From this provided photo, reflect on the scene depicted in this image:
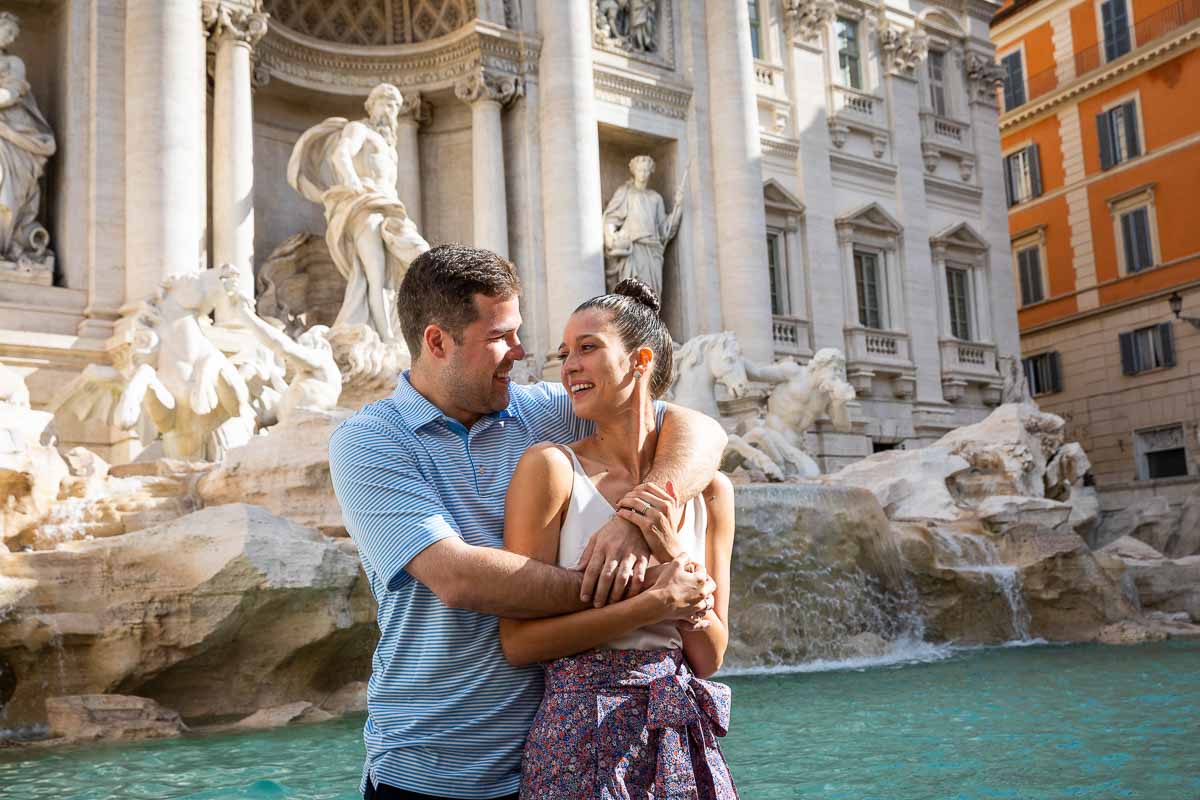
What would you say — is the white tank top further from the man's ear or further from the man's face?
the man's ear

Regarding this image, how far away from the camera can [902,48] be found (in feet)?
79.6

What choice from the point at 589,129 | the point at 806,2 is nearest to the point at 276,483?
the point at 589,129

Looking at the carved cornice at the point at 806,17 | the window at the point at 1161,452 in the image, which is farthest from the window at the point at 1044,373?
the carved cornice at the point at 806,17

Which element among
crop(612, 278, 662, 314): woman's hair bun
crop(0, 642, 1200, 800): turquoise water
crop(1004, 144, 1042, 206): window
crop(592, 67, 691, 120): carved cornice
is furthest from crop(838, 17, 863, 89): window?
crop(612, 278, 662, 314): woman's hair bun

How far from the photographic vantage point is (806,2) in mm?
22578

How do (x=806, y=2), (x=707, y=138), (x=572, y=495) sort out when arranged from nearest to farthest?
(x=572, y=495) → (x=707, y=138) → (x=806, y=2)

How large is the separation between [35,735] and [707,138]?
15.8 meters

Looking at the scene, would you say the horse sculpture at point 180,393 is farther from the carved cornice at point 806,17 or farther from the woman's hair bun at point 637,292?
the carved cornice at point 806,17

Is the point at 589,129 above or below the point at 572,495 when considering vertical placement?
above

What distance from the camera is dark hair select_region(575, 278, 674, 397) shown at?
2.14 meters

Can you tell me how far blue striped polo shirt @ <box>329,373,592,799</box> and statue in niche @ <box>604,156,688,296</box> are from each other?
16737 millimetres

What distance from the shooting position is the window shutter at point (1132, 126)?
28.4 meters

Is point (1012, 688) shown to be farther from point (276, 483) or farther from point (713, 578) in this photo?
point (713, 578)

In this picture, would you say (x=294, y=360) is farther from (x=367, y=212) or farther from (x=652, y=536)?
(x=652, y=536)
